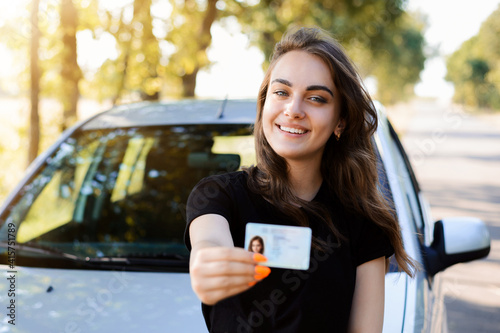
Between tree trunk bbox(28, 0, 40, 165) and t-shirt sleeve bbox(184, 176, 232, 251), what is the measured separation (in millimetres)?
3841

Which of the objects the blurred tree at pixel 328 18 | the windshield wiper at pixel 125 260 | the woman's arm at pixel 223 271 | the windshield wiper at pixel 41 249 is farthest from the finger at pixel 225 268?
the blurred tree at pixel 328 18

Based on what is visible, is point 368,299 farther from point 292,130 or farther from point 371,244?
point 292,130

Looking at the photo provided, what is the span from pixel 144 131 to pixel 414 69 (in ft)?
141

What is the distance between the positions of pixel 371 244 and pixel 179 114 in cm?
167

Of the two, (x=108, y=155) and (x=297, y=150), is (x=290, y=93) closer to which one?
(x=297, y=150)

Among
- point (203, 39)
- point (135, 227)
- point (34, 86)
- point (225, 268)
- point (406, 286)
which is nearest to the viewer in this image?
point (225, 268)

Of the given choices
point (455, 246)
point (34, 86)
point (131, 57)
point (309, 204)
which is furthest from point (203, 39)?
point (309, 204)

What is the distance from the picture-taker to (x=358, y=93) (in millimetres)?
1704

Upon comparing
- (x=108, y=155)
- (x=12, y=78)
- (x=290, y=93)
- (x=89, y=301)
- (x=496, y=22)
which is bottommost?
(x=89, y=301)

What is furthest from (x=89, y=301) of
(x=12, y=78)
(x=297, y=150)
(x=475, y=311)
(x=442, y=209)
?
(x=442, y=209)

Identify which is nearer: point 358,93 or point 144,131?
point 358,93

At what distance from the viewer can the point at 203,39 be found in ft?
28.8

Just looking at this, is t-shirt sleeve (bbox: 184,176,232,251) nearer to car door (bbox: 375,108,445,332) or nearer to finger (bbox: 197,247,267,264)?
finger (bbox: 197,247,267,264)

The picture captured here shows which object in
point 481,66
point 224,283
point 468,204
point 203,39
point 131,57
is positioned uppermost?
point 481,66
